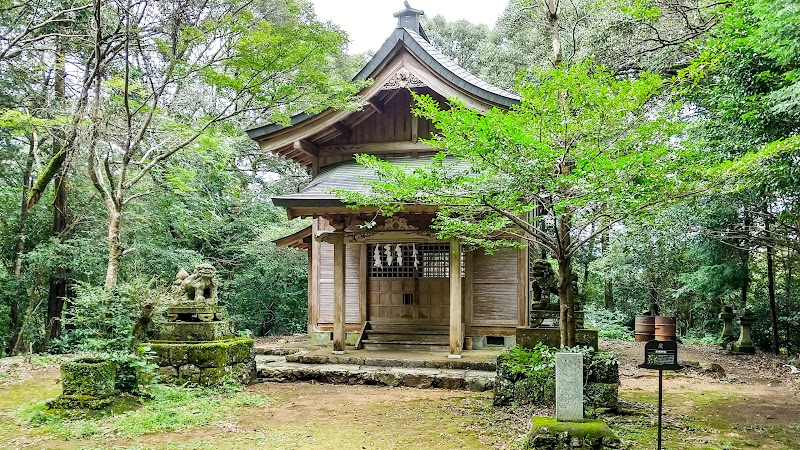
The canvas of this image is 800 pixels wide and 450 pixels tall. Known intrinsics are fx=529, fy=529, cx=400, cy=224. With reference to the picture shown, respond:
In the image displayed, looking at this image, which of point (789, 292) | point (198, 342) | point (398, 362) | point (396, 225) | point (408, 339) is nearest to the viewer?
point (198, 342)

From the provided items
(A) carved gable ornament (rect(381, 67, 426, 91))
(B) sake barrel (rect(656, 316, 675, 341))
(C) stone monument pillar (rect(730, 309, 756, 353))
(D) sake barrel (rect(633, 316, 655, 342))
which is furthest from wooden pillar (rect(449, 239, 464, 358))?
(D) sake barrel (rect(633, 316, 655, 342))

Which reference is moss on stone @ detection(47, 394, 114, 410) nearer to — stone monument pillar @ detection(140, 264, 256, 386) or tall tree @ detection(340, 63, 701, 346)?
stone monument pillar @ detection(140, 264, 256, 386)

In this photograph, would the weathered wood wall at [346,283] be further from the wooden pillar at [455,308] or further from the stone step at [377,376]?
the wooden pillar at [455,308]

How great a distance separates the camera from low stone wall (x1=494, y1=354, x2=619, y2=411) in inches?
268

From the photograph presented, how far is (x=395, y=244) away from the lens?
457 inches

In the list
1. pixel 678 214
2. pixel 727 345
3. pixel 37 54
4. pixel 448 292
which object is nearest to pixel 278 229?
pixel 448 292

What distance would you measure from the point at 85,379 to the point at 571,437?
5800 millimetres

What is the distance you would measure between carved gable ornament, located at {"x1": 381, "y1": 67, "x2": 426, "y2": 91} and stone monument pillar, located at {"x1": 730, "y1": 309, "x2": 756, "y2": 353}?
997 cm

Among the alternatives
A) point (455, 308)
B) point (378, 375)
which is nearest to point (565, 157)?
point (455, 308)

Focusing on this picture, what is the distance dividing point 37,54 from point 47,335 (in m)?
6.91

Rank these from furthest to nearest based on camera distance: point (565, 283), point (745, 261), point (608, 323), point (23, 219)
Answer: point (608, 323), point (745, 261), point (23, 219), point (565, 283)

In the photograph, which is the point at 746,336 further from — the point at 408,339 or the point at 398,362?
the point at 398,362

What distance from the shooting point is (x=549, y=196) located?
5562mm

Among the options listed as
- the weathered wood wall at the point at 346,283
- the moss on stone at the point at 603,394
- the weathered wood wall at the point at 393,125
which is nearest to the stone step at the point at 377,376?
the moss on stone at the point at 603,394
